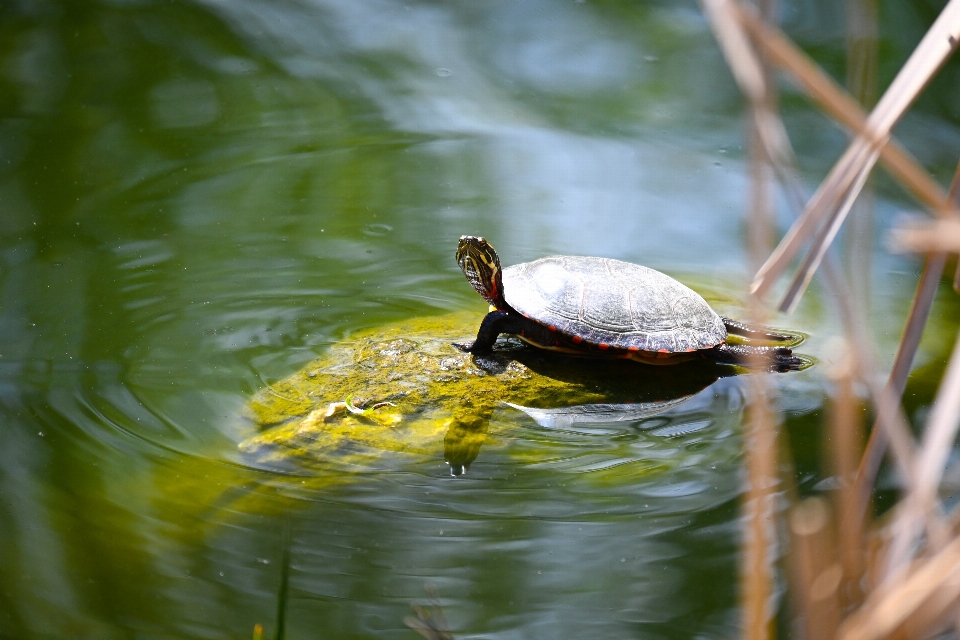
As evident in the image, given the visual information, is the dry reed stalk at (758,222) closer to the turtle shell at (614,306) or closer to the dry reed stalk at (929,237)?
the dry reed stalk at (929,237)

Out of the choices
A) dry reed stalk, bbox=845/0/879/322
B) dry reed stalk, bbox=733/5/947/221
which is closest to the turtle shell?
dry reed stalk, bbox=845/0/879/322

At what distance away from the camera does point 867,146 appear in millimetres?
765

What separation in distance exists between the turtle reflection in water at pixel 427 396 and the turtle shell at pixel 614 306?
161 mm

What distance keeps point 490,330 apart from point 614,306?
18.4 inches

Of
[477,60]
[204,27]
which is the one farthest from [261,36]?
[477,60]

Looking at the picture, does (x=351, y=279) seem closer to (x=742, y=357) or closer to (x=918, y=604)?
(x=742, y=357)

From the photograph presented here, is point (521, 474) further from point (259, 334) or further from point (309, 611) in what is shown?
point (259, 334)

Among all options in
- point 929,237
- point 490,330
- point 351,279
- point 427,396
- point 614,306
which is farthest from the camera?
point 351,279

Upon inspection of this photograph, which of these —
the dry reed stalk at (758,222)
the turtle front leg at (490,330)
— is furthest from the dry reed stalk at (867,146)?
the turtle front leg at (490,330)

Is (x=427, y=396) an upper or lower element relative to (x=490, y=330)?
lower

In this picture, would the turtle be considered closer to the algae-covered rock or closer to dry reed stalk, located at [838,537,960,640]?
the algae-covered rock

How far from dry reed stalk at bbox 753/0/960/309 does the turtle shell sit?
7.21 feet

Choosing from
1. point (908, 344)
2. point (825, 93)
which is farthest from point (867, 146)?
point (908, 344)

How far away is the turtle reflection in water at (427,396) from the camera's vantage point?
8.60 ft
